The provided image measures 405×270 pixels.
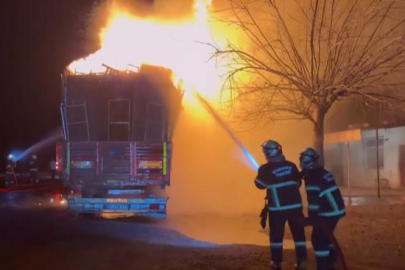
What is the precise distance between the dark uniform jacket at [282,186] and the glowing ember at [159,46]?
7492 mm

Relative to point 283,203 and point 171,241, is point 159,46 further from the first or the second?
point 283,203

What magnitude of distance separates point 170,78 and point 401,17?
5304 mm

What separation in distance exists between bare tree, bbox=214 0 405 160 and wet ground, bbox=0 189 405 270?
2302mm

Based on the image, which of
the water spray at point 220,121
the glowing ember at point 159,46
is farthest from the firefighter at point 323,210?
the water spray at point 220,121

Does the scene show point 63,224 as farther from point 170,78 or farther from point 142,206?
point 170,78

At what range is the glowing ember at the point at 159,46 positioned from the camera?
14.4 metres

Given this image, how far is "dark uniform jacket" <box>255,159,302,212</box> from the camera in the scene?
6953 mm

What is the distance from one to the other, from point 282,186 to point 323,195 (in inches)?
24.0

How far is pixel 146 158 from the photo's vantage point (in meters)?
12.7

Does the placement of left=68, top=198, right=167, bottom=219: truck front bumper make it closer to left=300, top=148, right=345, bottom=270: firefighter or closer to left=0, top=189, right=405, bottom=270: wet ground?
left=0, top=189, right=405, bottom=270: wet ground

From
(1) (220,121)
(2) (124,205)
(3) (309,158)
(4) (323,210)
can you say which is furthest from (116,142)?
(4) (323,210)

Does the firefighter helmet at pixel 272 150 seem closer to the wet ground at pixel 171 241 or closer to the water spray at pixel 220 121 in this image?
the wet ground at pixel 171 241

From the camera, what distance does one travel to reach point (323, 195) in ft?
21.4

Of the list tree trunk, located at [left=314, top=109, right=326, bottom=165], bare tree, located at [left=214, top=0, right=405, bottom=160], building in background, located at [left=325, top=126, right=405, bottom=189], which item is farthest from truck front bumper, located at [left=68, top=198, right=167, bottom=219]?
building in background, located at [left=325, top=126, right=405, bottom=189]
